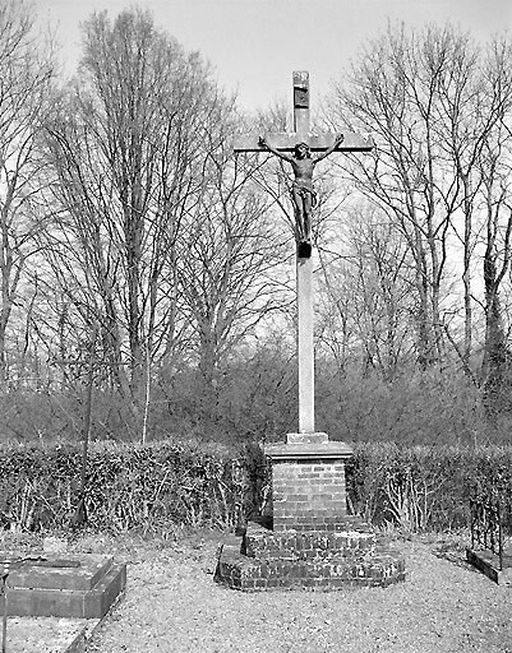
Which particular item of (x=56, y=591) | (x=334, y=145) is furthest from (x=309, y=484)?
(x=334, y=145)

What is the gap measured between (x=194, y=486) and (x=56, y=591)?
406cm

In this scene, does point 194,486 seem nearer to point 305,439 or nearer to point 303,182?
point 305,439

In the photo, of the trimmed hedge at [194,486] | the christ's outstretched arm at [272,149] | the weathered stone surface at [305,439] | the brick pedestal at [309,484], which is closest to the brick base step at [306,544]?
the brick pedestal at [309,484]

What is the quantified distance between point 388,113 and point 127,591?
1512 centimetres

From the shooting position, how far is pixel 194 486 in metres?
9.53

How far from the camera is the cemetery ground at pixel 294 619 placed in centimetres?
511

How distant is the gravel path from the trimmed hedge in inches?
90.3

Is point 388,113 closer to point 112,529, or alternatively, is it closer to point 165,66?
point 165,66

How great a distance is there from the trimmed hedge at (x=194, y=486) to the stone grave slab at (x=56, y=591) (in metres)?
3.49

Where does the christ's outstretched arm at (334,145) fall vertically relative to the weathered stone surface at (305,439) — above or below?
above

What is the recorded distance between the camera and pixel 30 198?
16156 millimetres

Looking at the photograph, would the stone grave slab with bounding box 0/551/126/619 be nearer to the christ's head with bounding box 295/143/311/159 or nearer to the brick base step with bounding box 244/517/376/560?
the brick base step with bounding box 244/517/376/560

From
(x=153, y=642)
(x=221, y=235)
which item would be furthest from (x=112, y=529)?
(x=221, y=235)

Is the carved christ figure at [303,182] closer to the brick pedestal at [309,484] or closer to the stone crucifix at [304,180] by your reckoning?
the stone crucifix at [304,180]
